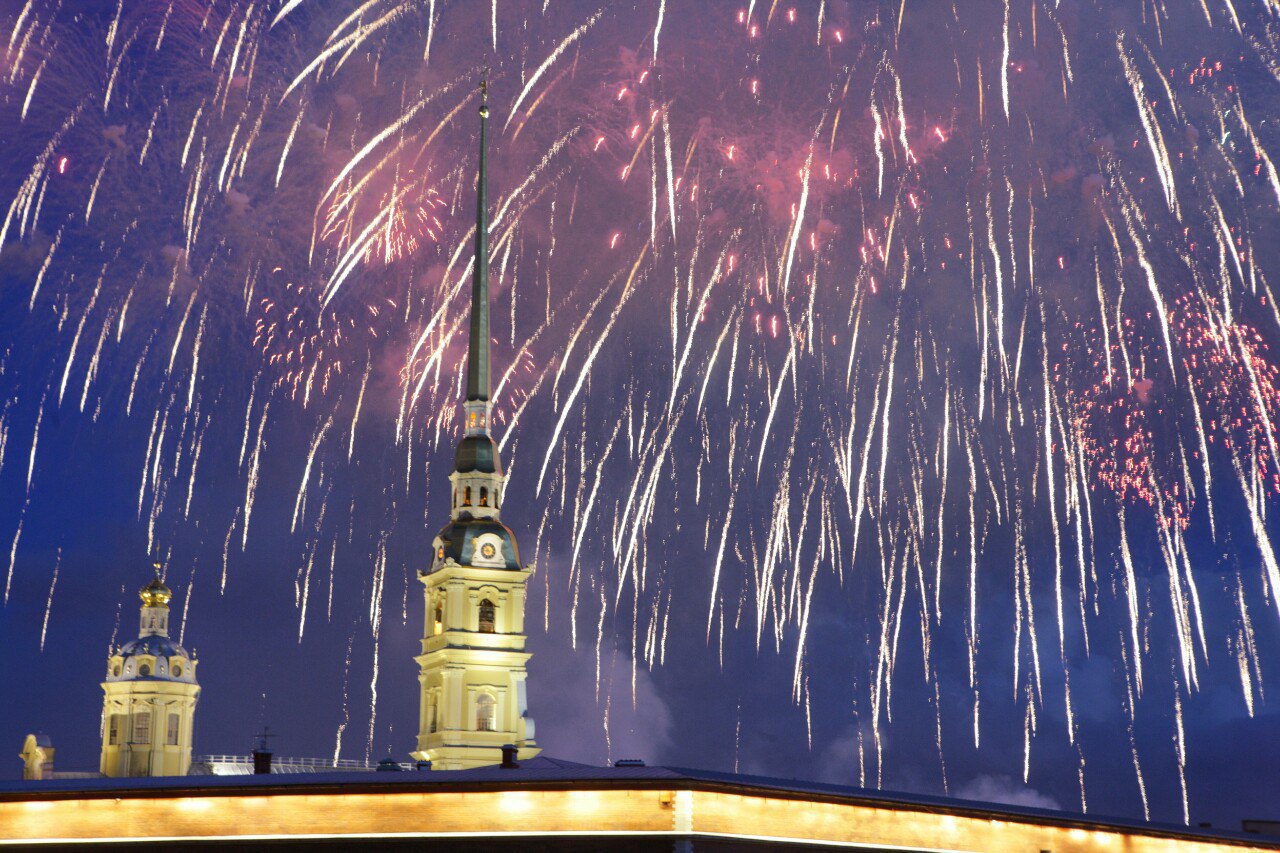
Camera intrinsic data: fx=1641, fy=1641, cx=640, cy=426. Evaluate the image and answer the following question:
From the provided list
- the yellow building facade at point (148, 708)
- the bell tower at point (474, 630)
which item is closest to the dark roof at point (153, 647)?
the yellow building facade at point (148, 708)

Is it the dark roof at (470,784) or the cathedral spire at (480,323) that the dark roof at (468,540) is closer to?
the cathedral spire at (480,323)

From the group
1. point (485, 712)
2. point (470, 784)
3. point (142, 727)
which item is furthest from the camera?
point (142, 727)

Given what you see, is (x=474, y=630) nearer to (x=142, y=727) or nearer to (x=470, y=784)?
(x=142, y=727)

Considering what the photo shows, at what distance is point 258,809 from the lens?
33.6 metres

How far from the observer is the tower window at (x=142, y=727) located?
92812mm

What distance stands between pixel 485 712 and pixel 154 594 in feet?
90.9

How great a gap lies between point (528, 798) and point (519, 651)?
46414 mm

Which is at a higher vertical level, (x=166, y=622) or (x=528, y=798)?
(x=166, y=622)

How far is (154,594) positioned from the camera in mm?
96125

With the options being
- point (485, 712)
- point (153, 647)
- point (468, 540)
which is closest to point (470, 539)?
point (468, 540)

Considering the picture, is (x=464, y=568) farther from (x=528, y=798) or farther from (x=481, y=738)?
(x=528, y=798)

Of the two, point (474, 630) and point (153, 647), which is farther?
point (153, 647)

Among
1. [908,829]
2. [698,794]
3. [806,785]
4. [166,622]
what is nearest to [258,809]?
[698,794]

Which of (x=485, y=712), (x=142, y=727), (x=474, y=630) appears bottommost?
(x=485, y=712)
